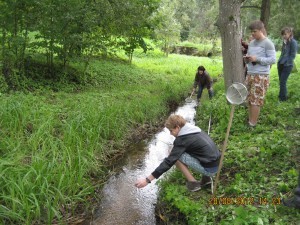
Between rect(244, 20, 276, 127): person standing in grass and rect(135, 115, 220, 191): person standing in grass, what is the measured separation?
6.28 ft

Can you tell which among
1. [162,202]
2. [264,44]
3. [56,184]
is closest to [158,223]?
[162,202]

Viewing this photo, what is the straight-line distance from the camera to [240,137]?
516 centimetres

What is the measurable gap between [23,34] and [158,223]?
6191 millimetres

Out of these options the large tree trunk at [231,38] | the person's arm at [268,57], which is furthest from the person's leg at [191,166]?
the large tree trunk at [231,38]

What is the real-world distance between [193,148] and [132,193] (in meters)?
1.42

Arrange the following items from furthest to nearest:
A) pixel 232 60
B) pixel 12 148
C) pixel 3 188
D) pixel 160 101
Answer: pixel 160 101
pixel 232 60
pixel 12 148
pixel 3 188

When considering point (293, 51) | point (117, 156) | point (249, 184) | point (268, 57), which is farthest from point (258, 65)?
point (117, 156)

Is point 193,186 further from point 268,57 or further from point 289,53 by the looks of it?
point 289,53

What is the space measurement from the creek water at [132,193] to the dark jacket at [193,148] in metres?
0.92

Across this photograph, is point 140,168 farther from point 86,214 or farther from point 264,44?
point 264,44

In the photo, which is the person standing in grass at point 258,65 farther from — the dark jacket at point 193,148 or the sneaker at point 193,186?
the sneaker at point 193,186
